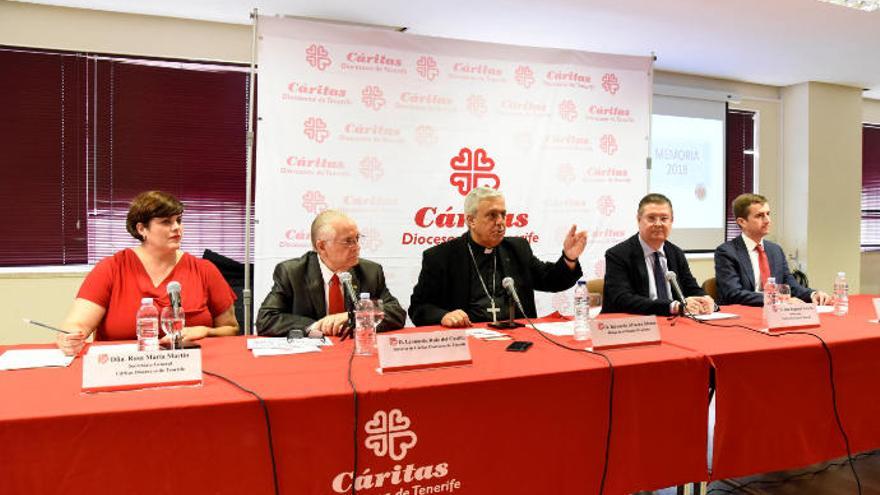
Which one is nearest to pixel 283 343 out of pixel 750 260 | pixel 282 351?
pixel 282 351

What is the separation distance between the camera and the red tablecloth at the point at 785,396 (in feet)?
6.45

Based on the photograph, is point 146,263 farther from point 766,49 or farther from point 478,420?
point 766,49

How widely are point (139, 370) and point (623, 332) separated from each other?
1.42 m

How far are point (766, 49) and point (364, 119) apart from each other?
3.34 meters

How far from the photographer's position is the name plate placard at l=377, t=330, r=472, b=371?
5.69ft

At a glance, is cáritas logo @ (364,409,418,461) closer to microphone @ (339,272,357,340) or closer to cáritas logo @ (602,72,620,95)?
microphone @ (339,272,357,340)

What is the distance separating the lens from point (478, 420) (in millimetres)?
1678

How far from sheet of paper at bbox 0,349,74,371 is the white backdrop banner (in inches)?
65.7

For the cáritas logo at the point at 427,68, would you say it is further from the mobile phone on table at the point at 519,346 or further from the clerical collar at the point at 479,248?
the mobile phone on table at the point at 519,346

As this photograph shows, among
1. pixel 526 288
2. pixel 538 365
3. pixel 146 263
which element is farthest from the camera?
pixel 526 288

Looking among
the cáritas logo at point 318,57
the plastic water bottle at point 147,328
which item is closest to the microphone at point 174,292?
the plastic water bottle at point 147,328

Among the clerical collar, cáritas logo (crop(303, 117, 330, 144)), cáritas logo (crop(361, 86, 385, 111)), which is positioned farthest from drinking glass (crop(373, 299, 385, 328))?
cáritas logo (crop(361, 86, 385, 111))

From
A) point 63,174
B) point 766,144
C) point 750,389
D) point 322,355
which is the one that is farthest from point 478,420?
point 766,144

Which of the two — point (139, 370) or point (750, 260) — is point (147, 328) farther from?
point (750, 260)
